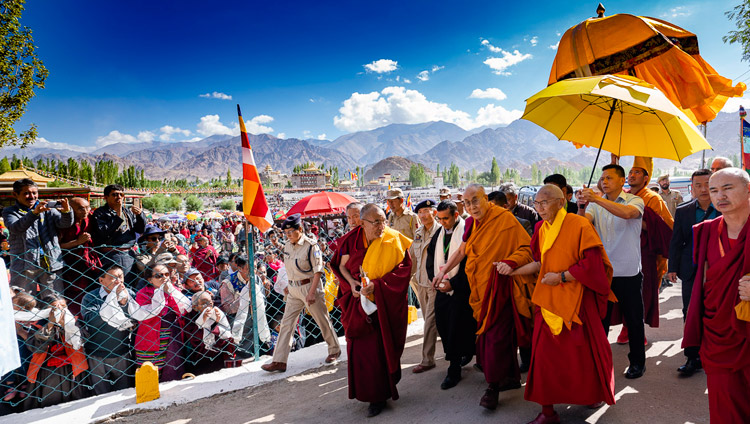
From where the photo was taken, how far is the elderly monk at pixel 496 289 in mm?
3086

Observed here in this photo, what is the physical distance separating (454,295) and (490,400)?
95 centimetres

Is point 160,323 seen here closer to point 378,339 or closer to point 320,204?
point 378,339

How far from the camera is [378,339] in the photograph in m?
3.30

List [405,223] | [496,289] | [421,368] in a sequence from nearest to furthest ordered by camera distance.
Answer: [496,289], [421,368], [405,223]

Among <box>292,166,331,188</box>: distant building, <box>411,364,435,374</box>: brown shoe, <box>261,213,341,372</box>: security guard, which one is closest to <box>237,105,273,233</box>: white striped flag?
<box>261,213,341,372</box>: security guard

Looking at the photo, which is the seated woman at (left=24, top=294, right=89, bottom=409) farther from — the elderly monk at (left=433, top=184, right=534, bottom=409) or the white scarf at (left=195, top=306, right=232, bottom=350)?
the elderly monk at (left=433, top=184, right=534, bottom=409)

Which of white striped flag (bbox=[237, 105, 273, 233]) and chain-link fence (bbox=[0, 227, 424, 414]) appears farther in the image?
white striped flag (bbox=[237, 105, 273, 233])

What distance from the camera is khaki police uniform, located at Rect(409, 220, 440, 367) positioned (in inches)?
160

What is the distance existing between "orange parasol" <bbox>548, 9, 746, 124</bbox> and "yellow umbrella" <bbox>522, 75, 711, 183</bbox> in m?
0.41

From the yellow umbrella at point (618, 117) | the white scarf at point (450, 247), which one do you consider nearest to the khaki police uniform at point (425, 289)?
the white scarf at point (450, 247)

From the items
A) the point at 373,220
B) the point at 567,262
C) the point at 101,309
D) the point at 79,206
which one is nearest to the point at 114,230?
the point at 79,206

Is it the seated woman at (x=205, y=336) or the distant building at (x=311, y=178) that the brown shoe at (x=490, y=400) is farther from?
the distant building at (x=311, y=178)

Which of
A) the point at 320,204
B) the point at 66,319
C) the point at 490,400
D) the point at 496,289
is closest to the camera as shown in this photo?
the point at 490,400

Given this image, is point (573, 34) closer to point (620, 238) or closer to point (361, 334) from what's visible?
point (620, 238)
